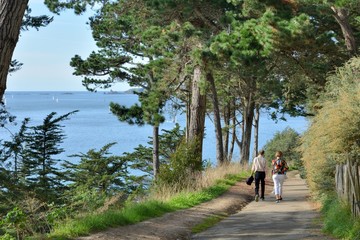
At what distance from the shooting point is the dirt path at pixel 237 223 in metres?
12.8

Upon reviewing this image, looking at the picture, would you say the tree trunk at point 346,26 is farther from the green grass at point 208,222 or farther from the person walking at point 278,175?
the green grass at point 208,222

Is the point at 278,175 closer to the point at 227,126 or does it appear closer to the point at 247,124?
the point at 247,124

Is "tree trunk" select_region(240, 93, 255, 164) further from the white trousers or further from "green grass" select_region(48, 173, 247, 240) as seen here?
the white trousers

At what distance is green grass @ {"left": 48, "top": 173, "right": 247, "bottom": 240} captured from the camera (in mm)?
11922

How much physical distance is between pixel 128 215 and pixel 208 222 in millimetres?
2439

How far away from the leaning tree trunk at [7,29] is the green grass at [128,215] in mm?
5044

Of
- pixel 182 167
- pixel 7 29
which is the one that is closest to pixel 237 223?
pixel 182 167

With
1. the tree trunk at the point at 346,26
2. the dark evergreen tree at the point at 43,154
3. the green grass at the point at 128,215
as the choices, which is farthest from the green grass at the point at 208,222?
the dark evergreen tree at the point at 43,154

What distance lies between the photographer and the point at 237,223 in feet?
50.1

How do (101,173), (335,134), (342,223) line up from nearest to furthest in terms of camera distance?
(342,223)
(335,134)
(101,173)

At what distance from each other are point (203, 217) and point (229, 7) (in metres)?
10.1

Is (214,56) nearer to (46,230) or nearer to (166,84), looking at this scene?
(166,84)

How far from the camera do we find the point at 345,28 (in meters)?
24.4

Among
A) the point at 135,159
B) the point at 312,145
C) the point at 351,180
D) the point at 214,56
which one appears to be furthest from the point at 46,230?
the point at 135,159
